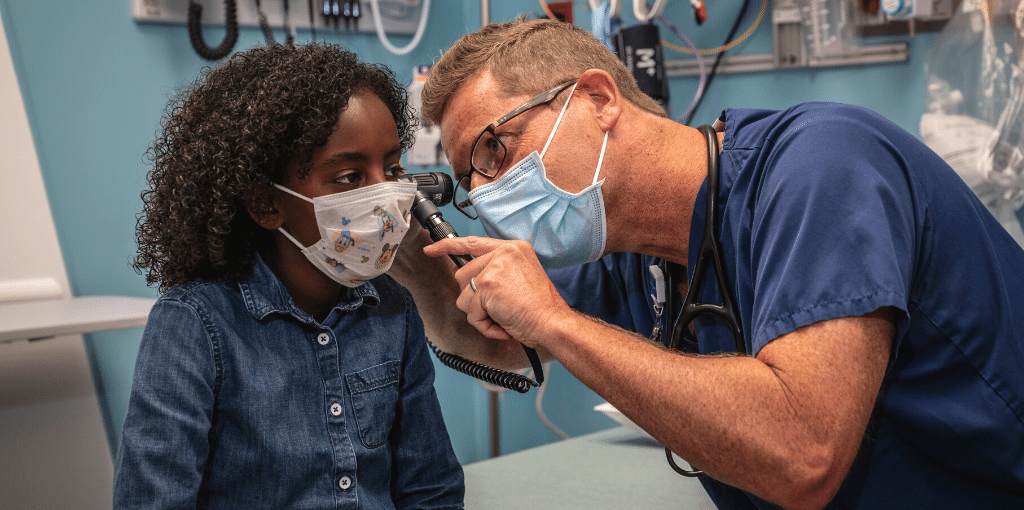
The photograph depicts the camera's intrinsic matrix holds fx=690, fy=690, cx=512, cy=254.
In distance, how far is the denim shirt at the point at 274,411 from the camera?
2.82 ft

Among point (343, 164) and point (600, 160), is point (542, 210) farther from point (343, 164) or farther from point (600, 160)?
point (343, 164)

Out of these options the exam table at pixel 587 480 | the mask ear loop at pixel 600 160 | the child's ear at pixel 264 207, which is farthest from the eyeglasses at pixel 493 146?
the exam table at pixel 587 480

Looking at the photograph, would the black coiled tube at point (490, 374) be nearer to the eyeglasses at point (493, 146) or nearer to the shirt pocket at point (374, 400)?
the shirt pocket at point (374, 400)

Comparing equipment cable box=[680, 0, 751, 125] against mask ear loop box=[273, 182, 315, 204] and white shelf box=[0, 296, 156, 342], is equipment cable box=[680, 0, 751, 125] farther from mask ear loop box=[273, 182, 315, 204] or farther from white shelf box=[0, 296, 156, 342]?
white shelf box=[0, 296, 156, 342]

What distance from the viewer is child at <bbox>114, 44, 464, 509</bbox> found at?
93 centimetres

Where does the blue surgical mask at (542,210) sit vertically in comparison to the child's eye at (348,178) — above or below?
below

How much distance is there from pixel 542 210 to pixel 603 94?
24 cm

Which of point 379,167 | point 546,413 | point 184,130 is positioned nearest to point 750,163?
point 379,167

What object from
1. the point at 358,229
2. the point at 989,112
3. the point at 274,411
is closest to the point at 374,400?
the point at 274,411

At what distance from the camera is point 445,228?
3.51ft

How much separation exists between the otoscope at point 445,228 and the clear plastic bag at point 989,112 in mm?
1163

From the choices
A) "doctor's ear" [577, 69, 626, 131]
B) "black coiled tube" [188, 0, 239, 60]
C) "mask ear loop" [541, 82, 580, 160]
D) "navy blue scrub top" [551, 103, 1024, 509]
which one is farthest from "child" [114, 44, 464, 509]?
"black coiled tube" [188, 0, 239, 60]

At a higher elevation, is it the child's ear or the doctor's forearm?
the child's ear

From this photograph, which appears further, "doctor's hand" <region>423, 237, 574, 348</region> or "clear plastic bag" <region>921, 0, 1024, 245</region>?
"clear plastic bag" <region>921, 0, 1024, 245</region>
